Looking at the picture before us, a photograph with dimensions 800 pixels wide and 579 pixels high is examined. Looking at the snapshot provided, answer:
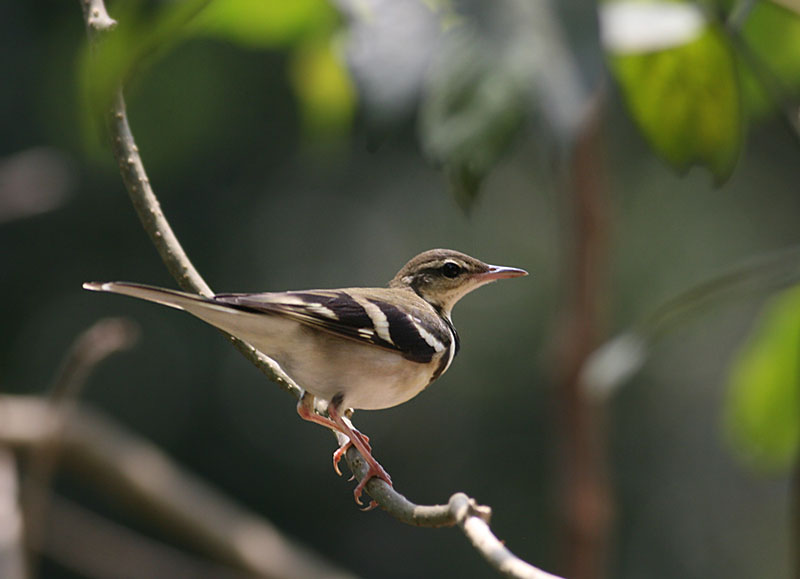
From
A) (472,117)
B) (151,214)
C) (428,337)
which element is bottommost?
(472,117)

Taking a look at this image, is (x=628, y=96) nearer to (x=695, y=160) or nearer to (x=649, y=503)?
(x=695, y=160)

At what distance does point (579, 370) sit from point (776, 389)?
159cm

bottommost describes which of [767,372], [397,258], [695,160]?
[695,160]

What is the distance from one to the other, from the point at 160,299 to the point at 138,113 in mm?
2382

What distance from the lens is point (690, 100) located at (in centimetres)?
177

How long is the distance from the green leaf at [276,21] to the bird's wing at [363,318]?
0.69m

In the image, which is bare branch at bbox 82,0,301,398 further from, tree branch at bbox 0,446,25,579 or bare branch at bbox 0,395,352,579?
bare branch at bbox 0,395,352,579

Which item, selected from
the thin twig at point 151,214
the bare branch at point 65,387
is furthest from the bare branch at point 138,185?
the bare branch at point 65,387

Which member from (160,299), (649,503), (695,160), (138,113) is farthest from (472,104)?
(649,503)

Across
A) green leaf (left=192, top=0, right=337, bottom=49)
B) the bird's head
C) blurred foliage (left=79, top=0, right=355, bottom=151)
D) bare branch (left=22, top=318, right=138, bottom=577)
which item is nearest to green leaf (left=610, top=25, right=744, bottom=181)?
blurred foliage (left=79, top=0, right=355, bottom=151)

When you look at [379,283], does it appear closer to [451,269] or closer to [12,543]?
[12,543]

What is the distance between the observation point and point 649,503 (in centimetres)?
1206

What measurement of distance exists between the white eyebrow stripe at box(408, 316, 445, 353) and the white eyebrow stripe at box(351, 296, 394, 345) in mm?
117

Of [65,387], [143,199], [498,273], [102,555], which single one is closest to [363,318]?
[498,273]
